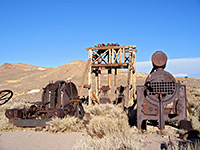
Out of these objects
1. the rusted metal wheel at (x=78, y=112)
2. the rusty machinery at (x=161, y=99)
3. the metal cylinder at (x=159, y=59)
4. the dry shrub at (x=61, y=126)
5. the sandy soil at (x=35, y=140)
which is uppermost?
the metal cylinder at (x=159, y=59)

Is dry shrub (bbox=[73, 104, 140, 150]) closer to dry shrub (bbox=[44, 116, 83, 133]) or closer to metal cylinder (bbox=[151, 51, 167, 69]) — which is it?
dry shrub (bbox=[44, 116, 83, 133])

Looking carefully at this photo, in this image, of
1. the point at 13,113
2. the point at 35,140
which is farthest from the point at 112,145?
the point at 13,113

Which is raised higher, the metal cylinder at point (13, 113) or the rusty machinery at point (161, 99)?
the rusty machinery at point (161, 99)

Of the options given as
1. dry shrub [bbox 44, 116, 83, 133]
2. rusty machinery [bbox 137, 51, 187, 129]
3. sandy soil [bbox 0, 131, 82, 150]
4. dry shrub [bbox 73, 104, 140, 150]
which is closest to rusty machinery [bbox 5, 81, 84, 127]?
dry shrub [bbox 44, 116, 83, 133]

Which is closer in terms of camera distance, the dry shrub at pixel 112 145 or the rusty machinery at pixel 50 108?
the dry shrub at pixel 112 145

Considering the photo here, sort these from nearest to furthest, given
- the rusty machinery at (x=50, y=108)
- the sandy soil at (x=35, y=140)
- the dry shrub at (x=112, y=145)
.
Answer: the dry shrub at (x=112, y=145) < the sandy soil at (x=35, y=140) < the rusty machinery at (x=50, y=108)

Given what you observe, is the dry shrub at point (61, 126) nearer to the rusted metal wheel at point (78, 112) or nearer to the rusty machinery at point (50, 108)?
→ the rusty machinery at point (50, 108)

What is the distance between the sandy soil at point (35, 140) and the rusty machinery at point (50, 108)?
2.16 ft

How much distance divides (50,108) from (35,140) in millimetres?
2486

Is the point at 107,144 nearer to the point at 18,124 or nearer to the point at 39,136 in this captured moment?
the point at 39,136

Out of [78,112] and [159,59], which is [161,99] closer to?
[159,59]

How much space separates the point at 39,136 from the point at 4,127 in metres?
2.12

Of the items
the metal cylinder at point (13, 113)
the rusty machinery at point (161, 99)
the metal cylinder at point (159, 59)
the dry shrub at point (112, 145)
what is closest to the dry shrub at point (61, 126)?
the metal cylinder at point (13, 113)

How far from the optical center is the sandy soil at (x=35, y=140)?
6.25 metres
